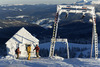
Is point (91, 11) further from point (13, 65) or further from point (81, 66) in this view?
point (13, 65)

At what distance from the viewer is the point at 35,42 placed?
83.4 feet

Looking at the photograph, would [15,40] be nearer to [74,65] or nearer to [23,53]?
[23,53]

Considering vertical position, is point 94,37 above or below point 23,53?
above

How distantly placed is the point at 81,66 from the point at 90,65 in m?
0.83

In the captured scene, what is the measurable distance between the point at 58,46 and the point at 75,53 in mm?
10626

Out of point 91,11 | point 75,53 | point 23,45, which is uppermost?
point 91,11

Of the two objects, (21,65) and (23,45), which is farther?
(23,45)

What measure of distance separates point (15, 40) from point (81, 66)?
11582 millimetres

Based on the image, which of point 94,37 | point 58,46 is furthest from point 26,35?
point 58,46

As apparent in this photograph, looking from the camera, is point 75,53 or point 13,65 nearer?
point 13,65

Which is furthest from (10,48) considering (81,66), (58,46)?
(58,46)

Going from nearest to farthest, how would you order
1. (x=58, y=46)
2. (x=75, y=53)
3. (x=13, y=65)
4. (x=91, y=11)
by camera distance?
(x=13, y=65)
(x=91, y=11)
(x=75, y=53)
(x=58, y=46)

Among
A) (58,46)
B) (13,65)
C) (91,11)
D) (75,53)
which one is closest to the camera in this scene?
(13,65)

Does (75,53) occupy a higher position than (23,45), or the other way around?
(23,45)
